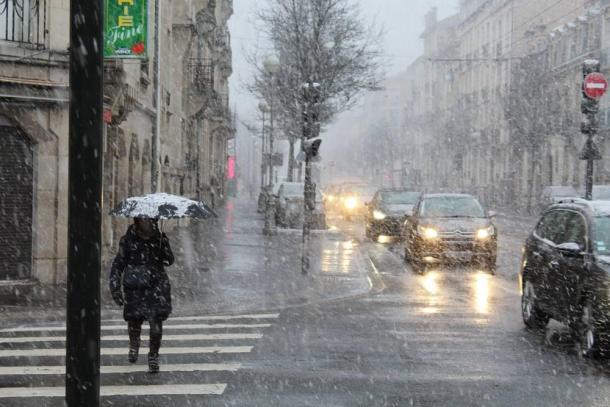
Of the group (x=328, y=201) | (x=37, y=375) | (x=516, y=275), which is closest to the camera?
(x=37, y=375)

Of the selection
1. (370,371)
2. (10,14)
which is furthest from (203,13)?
(370,371)

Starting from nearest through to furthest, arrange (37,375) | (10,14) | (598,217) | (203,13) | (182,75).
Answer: (37,375) < (598,217) < (10,14) < (182,75) < (203,13)

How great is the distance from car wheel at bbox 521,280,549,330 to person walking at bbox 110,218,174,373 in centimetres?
487

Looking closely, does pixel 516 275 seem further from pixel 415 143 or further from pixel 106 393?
pixel 415 143

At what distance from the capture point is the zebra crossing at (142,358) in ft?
25.5

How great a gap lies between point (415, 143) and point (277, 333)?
330 ft

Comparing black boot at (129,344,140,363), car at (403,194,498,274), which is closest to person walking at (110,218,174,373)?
black boot at (129,344,140,363)

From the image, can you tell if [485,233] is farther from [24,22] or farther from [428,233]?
[24,22]

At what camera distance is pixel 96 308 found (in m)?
4.04

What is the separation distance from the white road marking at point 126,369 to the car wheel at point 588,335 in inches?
139

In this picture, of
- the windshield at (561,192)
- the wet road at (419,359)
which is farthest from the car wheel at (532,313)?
the windshield at (561,192)

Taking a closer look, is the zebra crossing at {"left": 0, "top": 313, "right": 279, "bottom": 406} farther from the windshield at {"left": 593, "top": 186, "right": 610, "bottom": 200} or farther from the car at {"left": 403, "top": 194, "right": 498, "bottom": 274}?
the windshield at {"left": 593, "top": 186, "right": 610, "bottom": 200}

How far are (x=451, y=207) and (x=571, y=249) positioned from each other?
11341mm

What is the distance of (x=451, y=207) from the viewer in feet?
68.6
